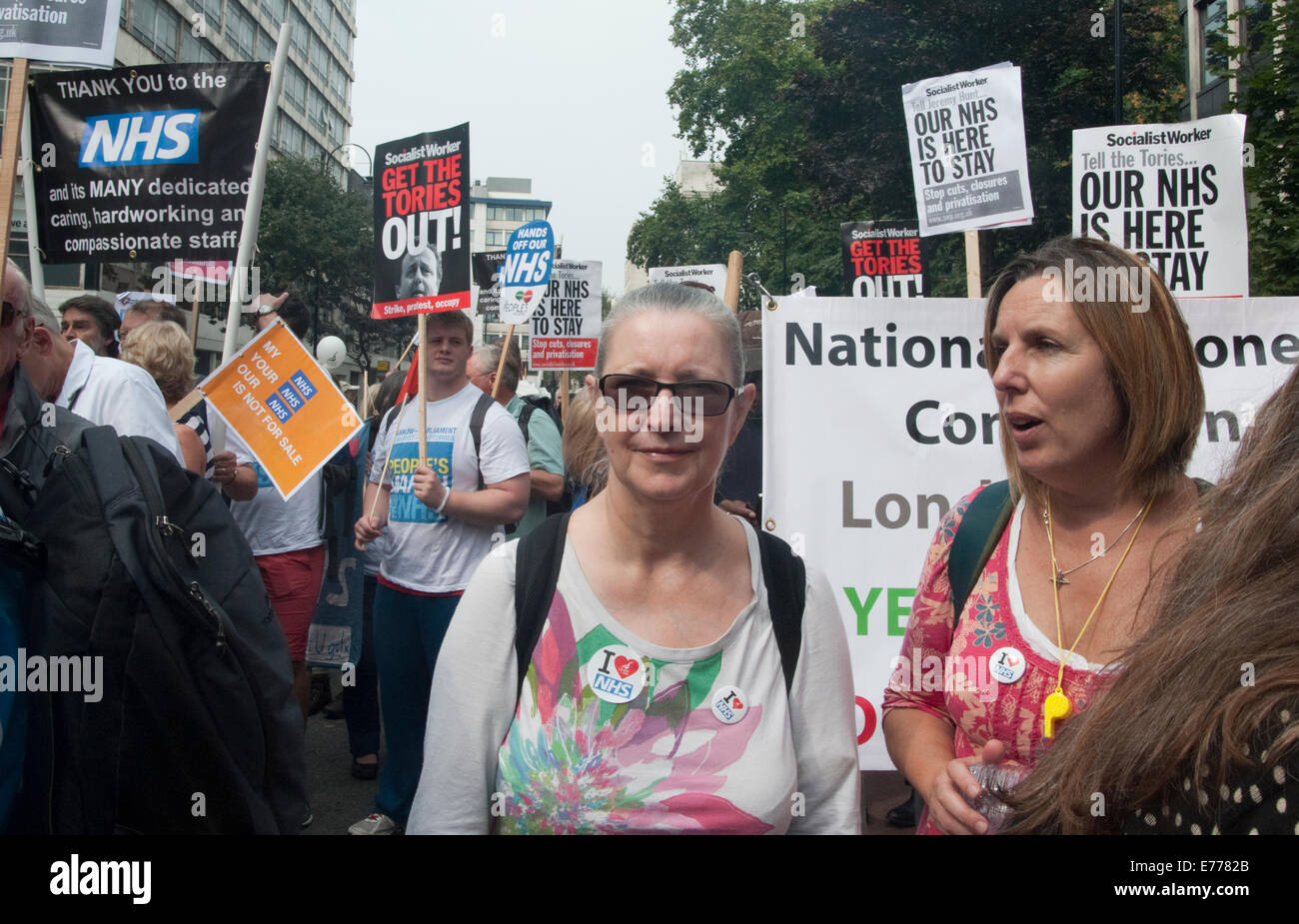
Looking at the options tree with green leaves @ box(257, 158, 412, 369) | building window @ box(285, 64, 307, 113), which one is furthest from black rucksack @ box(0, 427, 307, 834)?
building window @ box(285, 64, 307, 113)

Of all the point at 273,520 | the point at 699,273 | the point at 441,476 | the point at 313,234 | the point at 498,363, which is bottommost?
the point at 273,520

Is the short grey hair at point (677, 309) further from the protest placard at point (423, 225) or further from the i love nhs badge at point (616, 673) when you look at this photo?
the protest placard at point (423, 225)

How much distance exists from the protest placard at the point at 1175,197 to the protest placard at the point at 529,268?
4.41 meters

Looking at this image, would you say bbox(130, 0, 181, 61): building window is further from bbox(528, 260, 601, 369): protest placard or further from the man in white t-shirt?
the man in white t-shirt

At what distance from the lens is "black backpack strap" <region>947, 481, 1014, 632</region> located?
6.73 ft

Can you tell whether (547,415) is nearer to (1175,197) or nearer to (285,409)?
(285,409)

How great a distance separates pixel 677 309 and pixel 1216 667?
105 cm

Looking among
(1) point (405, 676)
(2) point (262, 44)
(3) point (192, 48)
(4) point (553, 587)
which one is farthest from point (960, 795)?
(2) point (262, 44)

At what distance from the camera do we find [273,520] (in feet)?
15.2

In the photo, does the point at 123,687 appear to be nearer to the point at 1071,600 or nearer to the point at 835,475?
the point at 1071,600

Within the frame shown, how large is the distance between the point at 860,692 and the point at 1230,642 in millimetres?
2488

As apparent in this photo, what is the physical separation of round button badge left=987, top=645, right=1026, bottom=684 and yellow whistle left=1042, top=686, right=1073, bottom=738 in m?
0.08

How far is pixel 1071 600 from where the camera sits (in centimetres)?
190
